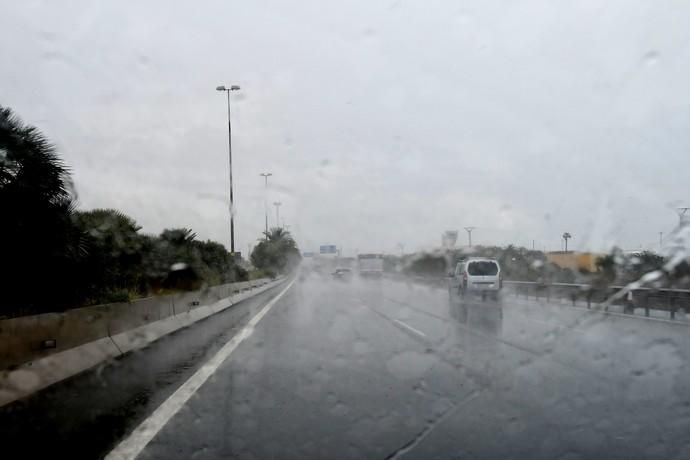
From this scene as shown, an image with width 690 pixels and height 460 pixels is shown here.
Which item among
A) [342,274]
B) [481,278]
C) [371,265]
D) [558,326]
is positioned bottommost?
[558,326]

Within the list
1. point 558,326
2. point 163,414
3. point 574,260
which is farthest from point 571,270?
point 163,414

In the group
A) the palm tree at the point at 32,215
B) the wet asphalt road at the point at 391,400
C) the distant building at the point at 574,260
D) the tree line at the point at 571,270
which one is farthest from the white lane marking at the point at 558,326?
the palm tree at the point at 32,215

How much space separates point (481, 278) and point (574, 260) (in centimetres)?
385

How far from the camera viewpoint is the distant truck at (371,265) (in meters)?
75.8

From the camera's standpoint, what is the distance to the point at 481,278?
31.0m

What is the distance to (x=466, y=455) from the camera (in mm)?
6492

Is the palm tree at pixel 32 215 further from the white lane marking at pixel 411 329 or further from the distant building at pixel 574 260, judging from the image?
the distant building at pixel 574 260

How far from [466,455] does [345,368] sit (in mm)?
5250

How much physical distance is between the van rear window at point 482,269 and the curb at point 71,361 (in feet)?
53.3

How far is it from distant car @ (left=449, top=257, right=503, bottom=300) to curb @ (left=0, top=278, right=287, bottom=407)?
1595 cm

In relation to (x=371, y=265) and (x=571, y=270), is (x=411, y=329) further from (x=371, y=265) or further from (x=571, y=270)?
(x=371, y=265)


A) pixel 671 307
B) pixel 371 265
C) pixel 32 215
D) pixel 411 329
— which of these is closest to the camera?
pixel 32 215

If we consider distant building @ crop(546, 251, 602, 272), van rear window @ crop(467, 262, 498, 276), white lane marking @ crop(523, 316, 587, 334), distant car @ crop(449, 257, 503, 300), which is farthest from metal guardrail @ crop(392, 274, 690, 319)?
white lane marking @ crop(523, 316, 587, 334)

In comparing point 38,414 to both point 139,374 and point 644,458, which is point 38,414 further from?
point 644,458
